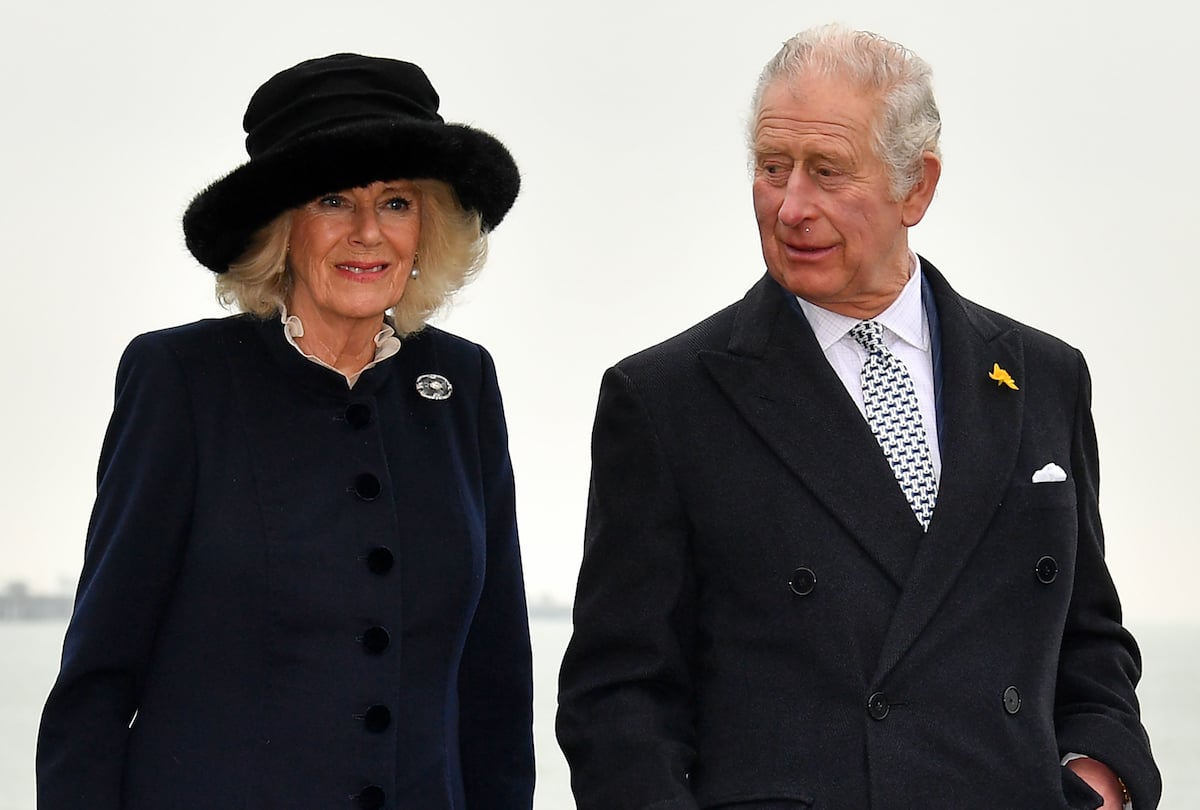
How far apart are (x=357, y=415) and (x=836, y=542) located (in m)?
0.71

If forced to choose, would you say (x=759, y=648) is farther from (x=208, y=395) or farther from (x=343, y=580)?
(x=208, y=395)

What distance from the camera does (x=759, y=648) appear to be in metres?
→ 2.54

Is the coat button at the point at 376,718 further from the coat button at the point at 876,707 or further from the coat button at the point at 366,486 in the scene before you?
the coat button at the point at 876,707

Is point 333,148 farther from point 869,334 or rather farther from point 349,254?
point 869,334

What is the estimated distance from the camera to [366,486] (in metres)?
2.66

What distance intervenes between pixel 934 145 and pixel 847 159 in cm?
18

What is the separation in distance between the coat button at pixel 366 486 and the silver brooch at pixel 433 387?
0.63 feet

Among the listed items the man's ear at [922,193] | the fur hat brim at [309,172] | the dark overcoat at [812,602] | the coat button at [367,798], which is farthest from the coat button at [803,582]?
the fur hat brim at [309,172]

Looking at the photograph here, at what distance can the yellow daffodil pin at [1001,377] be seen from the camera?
2.69 m

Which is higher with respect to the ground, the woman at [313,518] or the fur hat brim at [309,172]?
the fur hat brim at [309,172]

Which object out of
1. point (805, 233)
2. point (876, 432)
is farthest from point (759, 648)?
point (805, 233)

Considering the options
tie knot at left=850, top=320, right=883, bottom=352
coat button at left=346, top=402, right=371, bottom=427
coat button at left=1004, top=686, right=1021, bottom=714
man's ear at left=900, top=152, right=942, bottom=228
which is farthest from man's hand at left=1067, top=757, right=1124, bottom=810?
coat button at left=346, top=402, right=371, bottom=427

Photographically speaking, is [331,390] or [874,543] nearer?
[874,543]

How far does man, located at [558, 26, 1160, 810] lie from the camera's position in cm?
249
